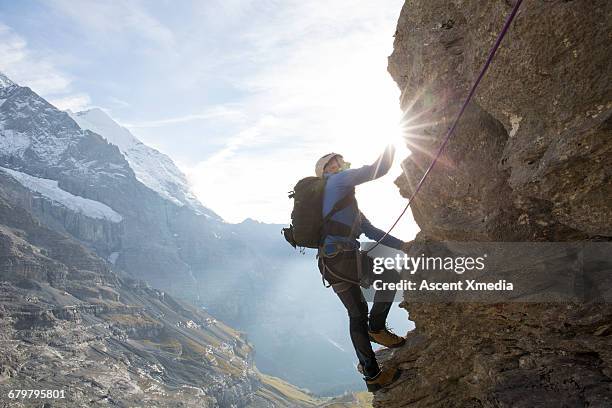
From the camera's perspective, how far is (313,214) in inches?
351

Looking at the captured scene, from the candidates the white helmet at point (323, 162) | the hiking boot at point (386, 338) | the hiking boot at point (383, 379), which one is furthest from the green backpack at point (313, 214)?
the hiking boot at point (383, 379)

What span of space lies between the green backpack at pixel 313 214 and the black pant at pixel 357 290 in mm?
485

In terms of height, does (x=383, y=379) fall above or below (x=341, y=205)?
below

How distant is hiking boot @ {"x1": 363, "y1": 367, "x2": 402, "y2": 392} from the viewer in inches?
386

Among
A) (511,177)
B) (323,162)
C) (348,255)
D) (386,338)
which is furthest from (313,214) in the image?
(511,177)

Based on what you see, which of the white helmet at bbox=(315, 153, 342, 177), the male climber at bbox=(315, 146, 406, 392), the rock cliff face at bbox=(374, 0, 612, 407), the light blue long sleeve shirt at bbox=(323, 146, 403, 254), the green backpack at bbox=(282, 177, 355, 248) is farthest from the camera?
the white helmet at bbox=(315, 153, 342, 177)

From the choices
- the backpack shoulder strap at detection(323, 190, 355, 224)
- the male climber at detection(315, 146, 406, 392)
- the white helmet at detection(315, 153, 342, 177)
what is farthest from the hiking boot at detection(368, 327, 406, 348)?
the white helmet at detection(315, 153, 342, 177)

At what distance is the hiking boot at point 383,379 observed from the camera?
9805 mm

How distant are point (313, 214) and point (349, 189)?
857mm

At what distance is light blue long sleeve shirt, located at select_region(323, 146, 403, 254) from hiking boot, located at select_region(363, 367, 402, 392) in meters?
3.09

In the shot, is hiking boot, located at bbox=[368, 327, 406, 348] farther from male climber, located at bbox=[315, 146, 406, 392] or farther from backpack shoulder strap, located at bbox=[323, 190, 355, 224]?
backpack shoulder strap, located at bbox=[323, 190, 355, 224]

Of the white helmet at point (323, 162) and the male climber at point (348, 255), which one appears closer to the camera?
the male climber at point (348, 255)

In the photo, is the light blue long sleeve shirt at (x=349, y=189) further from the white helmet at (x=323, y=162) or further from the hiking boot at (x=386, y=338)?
the hiking boot at (x=386, y=338)

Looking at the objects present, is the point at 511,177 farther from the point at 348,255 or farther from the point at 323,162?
the point at 323,162
